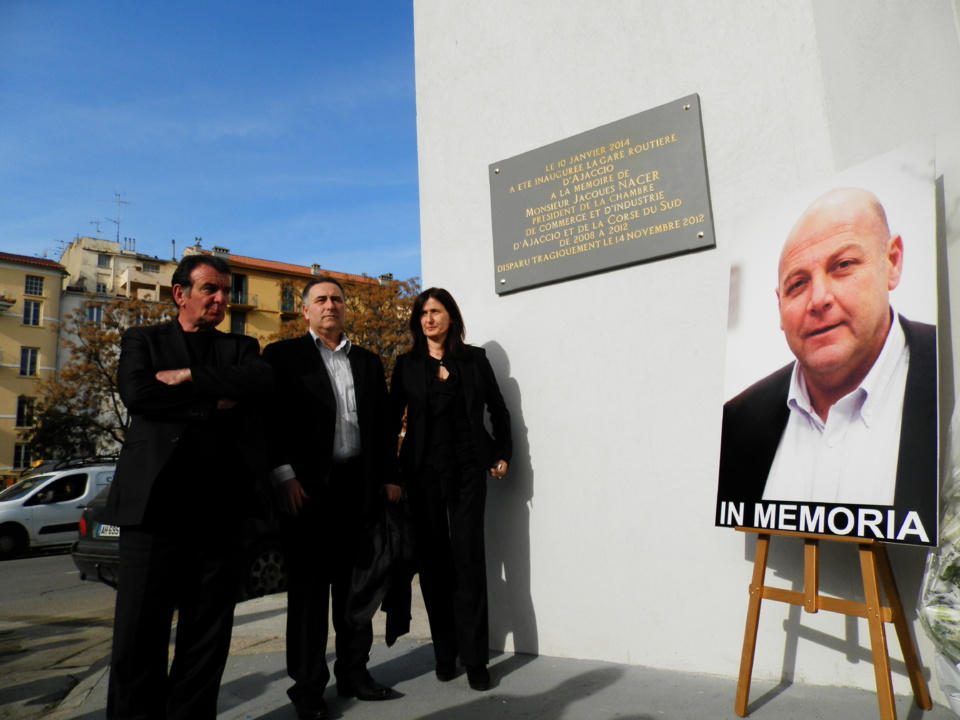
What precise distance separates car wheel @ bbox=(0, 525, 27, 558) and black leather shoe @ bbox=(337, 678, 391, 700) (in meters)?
12.5

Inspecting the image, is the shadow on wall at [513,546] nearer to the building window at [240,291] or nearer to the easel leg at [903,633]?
the easel leg at [903,633]

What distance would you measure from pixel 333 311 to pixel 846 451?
2283mm

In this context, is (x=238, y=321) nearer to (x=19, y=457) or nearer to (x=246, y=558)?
(x=19, y=457)

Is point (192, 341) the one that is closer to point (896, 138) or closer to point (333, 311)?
point (333, 311)

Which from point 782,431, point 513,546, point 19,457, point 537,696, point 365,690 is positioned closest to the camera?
point 782,431

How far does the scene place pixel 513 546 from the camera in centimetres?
371

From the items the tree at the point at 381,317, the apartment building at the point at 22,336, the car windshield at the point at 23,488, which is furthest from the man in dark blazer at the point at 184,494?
the apartment building at the point at 22,336

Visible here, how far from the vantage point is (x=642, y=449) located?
3.30 metres

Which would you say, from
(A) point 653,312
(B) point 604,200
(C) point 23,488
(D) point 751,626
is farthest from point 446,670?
(C) point 23,488

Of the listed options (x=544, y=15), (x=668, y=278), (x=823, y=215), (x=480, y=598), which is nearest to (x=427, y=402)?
(x=480, y=598)

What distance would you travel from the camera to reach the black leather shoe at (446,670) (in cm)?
324

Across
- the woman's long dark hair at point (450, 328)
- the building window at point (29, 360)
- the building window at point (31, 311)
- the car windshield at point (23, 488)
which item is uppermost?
the building window at point (31, 311)

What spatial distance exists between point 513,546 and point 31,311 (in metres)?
43.4

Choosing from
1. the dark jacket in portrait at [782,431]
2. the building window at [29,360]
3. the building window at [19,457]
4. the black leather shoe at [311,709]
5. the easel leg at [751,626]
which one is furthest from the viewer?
the building window at [29,360]
